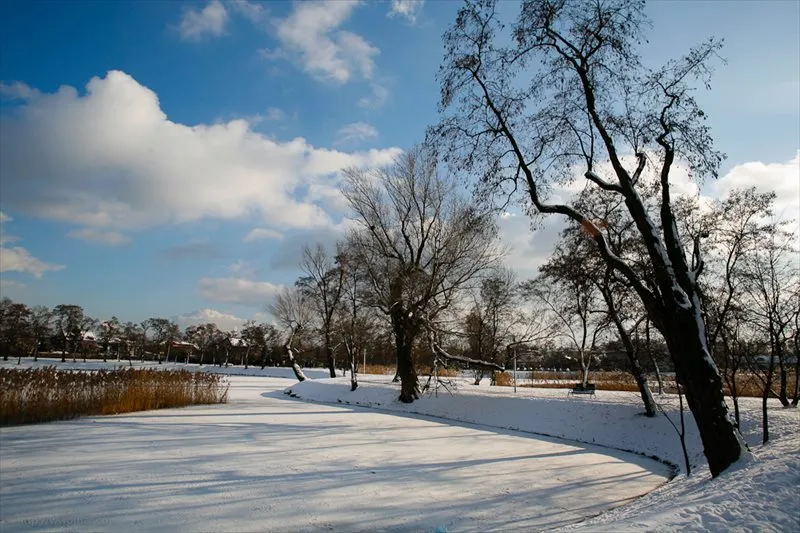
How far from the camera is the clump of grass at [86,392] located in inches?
480

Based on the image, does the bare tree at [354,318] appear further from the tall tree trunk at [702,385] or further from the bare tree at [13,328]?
the bare tree at [13,328]

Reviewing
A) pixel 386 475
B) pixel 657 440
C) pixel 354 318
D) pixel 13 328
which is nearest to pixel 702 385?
pixel 386 475

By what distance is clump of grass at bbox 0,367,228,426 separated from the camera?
12180 millimetres

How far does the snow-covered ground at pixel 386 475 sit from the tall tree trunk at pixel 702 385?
38cm

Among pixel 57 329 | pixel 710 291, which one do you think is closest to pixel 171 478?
pixel 710 291

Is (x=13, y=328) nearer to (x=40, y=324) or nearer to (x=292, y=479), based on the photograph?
(x=40, y=324)

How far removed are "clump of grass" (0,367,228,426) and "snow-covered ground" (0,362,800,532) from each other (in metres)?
0.97

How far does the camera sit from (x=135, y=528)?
5.05 metres

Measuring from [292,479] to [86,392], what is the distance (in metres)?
10.7

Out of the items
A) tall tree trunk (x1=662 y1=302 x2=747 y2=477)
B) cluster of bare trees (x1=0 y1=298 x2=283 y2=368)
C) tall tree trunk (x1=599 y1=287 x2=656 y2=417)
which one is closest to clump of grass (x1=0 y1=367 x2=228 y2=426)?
tall tree trunk (x1=662 y1=302 x2=747 y2=477)

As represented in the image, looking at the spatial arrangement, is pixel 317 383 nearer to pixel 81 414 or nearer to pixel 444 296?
pixel 444 296

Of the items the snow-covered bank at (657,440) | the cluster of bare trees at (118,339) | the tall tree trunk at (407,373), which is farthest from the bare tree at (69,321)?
the tall tree trunk at (407,373)

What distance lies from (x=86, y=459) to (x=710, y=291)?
15.2m

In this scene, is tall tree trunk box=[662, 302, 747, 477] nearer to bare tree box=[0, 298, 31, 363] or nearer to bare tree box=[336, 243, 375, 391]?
bare tree box=[336, 243, 375, 391]
